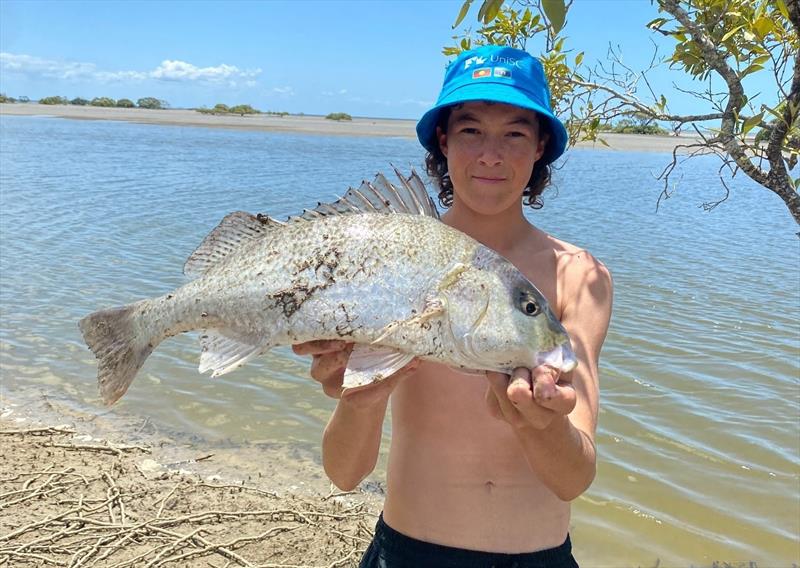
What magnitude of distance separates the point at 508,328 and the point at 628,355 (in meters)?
6.88

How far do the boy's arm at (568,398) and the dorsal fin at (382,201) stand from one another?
0.69m

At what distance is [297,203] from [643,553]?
15398mm

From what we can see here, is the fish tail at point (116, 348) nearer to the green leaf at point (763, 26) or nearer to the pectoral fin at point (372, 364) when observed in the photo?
the pectoral fin at point (372, 364)

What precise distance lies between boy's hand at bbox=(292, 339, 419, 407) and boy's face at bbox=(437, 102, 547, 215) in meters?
0.78

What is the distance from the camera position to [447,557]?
2.45 meters

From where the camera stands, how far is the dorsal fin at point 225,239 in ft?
8.55

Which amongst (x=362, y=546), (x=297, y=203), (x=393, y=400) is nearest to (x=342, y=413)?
(x=393, y=400)

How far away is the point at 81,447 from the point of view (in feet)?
18.7

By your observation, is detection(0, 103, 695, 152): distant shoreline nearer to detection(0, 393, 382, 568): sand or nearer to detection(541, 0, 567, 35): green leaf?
detection(0, 393, 382, 568): sand

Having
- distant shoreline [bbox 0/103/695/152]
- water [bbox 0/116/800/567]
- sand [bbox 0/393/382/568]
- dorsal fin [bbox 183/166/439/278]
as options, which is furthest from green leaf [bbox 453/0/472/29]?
distant shoreline [bbox 0/103/695/152]

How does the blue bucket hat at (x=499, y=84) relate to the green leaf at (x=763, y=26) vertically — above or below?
below

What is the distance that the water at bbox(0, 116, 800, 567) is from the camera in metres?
5.49

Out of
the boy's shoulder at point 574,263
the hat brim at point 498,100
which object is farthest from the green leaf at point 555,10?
the boy's shoulder at point 574,263

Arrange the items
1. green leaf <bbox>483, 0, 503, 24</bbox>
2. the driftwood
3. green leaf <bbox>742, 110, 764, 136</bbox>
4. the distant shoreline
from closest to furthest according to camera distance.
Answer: green leaf <bbox>483, 0, 503, 24</bbox>, green leaf <bbox>742, 110, 764, 136</bbox>, the driftwood, the distant shoreline
